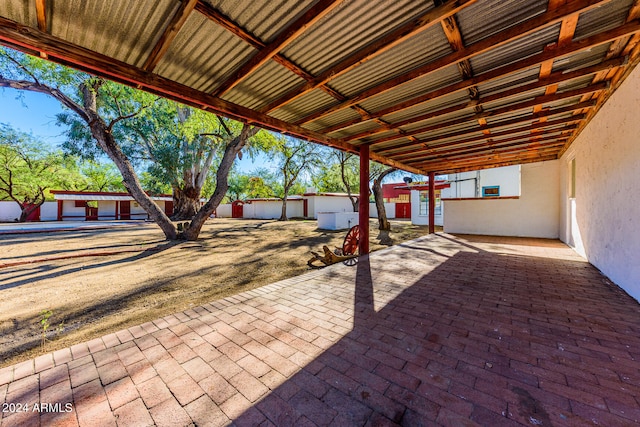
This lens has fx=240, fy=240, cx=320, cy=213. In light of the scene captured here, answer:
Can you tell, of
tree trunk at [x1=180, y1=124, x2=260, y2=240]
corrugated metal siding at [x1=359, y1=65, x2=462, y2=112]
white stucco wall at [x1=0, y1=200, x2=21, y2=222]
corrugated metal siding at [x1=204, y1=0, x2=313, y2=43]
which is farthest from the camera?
white stucco wall at [x1=0, y1=200, x2=21, y2=222]

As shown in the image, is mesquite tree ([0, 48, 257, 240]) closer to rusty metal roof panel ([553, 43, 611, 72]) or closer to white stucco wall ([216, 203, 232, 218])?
rusty metal roof panel ([553, 43, 611, 72])

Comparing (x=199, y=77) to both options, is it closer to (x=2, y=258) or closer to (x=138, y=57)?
(x=138, y=57)

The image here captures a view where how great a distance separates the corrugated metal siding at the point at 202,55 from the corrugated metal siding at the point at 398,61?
1.37 metres

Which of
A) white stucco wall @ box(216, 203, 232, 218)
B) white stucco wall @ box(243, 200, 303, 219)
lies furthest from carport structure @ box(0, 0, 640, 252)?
white stucco wall @ box(216, 203, 232, 218)

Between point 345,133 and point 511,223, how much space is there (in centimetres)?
873

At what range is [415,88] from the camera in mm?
3654

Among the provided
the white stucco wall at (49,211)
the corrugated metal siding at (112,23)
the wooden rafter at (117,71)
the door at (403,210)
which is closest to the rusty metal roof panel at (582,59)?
the wooden rafter at (117,71)

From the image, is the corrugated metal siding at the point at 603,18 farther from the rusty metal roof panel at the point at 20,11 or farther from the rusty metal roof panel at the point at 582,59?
the rusty metal roof panel at the point at 20,11

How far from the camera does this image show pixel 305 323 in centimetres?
267

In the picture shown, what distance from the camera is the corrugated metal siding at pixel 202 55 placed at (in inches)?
97.6

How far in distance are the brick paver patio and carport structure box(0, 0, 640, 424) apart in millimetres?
49

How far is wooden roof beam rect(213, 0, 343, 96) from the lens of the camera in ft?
6.74

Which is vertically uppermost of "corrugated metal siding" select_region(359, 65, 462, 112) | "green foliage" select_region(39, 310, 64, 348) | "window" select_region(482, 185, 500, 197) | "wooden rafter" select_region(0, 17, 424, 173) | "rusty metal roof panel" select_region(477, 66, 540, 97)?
"rusty metal roof panel" select_region(477, 66, 540, 97)

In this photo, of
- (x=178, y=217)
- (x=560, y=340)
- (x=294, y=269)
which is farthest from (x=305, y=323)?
(x=178, y=217)
